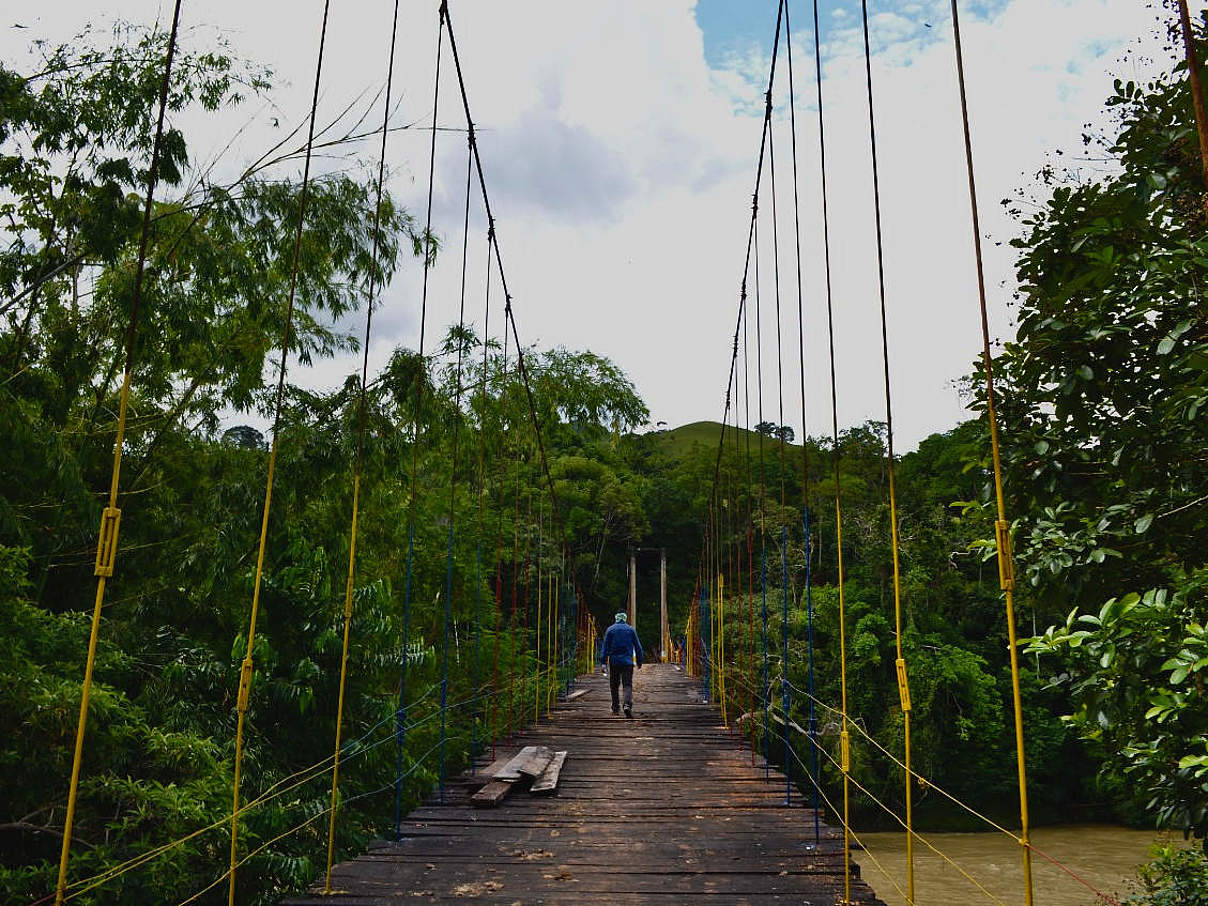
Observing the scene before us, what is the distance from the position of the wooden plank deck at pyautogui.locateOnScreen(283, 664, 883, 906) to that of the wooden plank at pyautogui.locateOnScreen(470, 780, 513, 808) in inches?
1.4

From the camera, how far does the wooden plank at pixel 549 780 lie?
4.00 meters

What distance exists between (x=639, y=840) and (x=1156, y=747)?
1639mm

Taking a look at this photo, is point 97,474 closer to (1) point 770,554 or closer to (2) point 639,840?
(2) point 639,840

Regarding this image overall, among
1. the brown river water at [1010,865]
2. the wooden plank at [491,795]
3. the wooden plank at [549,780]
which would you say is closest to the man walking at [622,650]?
the wooden plank at [549,780]

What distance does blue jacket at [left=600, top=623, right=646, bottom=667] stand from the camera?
21.6 ft

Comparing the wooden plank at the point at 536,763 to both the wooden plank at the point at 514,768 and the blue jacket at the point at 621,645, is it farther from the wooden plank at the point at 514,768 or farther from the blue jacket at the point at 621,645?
the blue jacket at the point at 621,645

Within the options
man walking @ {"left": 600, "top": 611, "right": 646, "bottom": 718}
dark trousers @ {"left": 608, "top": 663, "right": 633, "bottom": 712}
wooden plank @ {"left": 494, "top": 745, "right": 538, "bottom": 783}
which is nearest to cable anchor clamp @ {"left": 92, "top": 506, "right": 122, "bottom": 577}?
wooden plank @ {"left": 494, "top": 745, "right": 538, "bottom": 783}

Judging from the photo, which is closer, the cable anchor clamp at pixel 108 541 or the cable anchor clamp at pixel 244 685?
the cable anchor clamp at pixel 108 541

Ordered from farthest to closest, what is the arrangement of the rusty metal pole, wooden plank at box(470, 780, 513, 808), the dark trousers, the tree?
1. the dark trousers
2. wooden plank at box(470, 780, 513, 808)
3. the tree
4. the rusty metal pole

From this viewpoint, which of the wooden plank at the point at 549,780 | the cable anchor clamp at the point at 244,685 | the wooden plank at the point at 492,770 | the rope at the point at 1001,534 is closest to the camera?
the rope at the point at 1001,534

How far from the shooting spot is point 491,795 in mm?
3713

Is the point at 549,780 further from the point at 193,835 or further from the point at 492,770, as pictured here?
the point at 193,835

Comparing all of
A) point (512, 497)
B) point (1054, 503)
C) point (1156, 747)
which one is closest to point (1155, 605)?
point (1156, 747)

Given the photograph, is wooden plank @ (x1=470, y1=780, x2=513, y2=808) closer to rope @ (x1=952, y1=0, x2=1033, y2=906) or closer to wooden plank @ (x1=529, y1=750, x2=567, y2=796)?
wooden plank @ (x1=529, y1=750, x2=567, y2=796)
